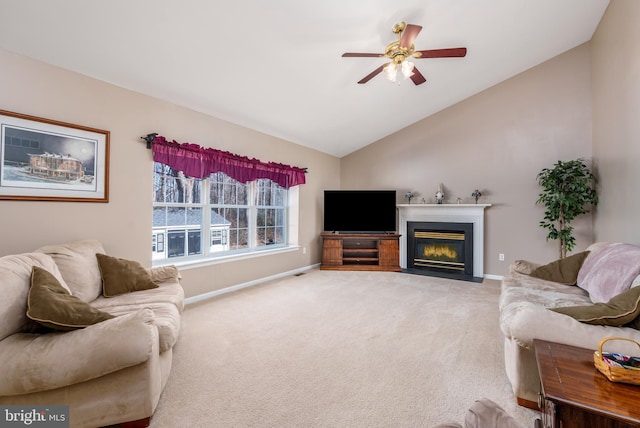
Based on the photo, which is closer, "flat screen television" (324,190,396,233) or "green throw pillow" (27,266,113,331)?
"green throw pillow" (27,266,113,331)

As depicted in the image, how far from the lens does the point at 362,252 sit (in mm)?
5719

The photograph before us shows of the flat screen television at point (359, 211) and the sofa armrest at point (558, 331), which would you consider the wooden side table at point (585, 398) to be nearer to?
the sofa armrest at point (558, 331)

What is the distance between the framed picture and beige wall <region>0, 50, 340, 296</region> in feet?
0.23

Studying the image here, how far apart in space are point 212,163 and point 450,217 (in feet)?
14.0

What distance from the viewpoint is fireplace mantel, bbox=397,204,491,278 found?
5008 millimetres

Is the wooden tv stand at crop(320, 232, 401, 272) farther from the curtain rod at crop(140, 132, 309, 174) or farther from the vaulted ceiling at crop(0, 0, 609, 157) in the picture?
the curtain rod at crop(140, 132, 309, 174)

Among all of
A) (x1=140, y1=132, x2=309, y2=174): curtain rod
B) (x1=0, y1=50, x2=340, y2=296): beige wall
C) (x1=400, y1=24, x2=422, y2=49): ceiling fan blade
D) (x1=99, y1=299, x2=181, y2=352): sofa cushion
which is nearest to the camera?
(x1=99, y1=299, x2=181, y2=352): sofa cushion

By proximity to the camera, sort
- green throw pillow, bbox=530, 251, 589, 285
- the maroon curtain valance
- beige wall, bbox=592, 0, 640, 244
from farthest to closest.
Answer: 1. the maroon curtain valance
2. beige wall, bbox=592, 0, 640, 244
3. green throw pillow, bbox=530, 251, 589, 285

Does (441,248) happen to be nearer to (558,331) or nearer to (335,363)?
(335,363)

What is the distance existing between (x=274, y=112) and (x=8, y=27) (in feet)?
8.61

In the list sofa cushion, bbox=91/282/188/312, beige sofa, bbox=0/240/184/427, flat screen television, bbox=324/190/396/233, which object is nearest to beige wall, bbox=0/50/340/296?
sofa cushion, bbox=91/282/188/312

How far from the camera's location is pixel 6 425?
1.34 metres

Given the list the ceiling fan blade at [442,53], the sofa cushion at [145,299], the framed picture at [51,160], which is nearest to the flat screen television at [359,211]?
the ceiling fan blade at [442,53]

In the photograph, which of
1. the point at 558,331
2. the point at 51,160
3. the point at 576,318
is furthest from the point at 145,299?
the point at 576,318
